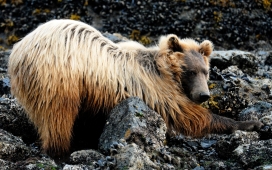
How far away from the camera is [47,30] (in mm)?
7160

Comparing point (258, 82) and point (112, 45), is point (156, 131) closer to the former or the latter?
point (112, 45)

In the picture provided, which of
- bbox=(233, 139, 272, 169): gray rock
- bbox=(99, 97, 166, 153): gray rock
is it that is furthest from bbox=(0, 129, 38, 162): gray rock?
bbox=(233, 139, 272, 169): gray rock

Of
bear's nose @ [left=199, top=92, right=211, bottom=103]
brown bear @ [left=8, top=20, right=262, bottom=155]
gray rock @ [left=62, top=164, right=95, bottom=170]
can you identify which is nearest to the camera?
gray rock @ [left=62, top=164, right=95, bottom=170]

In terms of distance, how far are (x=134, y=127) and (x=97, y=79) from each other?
118cm

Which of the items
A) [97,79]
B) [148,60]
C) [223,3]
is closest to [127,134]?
[97,79]

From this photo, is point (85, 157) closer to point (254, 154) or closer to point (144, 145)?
point (144, 145)

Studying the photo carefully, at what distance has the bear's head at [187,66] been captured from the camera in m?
7.50

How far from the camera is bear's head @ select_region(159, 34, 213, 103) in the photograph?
7.50m

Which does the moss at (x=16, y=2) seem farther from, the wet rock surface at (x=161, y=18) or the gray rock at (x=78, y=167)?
the gray rock at (x=78, y=167)

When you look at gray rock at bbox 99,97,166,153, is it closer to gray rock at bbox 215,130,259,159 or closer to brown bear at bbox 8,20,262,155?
brown bear at bbox 8,20,262,155

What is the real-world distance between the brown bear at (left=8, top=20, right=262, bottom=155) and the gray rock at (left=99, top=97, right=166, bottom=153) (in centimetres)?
57

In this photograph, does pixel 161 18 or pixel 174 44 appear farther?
pixel 161 18

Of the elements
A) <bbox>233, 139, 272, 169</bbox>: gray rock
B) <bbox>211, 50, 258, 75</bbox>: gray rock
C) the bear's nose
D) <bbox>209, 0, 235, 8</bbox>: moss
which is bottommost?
<bbox>233, 139, 272, 169</bbox>: gray rock

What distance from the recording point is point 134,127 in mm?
6164
